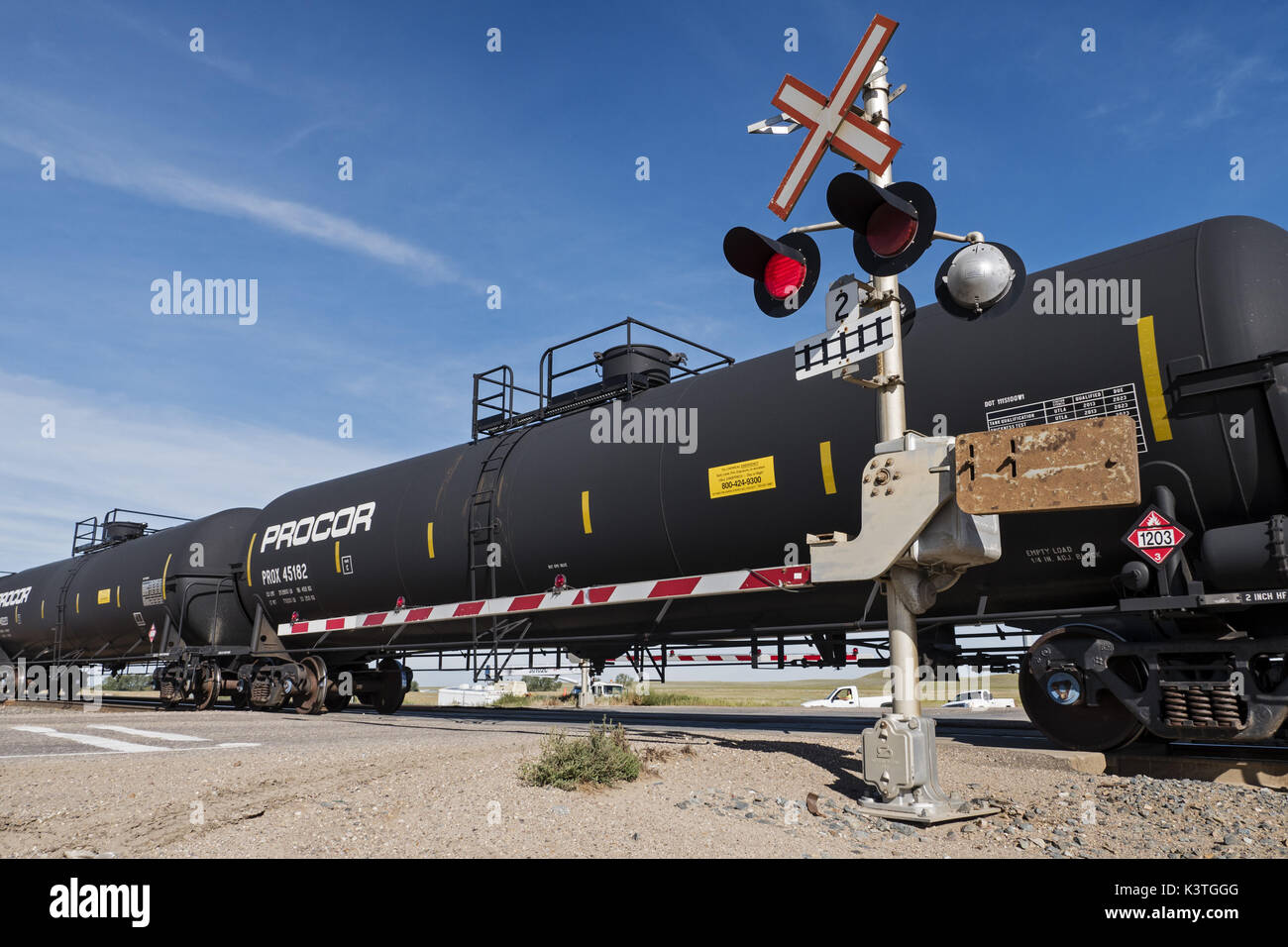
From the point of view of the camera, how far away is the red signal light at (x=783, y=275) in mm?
6414

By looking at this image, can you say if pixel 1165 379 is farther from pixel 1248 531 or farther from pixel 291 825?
pixel 291 825

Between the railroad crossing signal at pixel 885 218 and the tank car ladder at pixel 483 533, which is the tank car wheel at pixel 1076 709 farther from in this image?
the tank car ladder at pixel 483 533

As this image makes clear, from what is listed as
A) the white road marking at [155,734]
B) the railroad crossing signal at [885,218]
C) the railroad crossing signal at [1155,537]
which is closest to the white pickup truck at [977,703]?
the railroad crossing signal at [1155,537]

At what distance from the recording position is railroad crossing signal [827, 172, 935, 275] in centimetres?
567

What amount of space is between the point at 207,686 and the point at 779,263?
14.3m

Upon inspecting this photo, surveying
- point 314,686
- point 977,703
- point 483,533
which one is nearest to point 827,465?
→ point 483,533

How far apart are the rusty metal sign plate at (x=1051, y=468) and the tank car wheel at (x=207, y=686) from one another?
14.9 meters

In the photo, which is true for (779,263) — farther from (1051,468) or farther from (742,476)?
(742,476)

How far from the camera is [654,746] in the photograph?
7.33 metres

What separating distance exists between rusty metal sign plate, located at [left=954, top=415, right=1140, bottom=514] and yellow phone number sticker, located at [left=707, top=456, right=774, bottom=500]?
3.02 metres

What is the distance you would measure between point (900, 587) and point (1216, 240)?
3.60 meters

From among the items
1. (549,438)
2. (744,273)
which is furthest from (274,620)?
(744,273)

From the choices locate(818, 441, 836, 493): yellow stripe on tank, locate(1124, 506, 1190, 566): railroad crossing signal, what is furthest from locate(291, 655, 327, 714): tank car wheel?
locate(1124, 506, 1190, 566): railroad crossing signal

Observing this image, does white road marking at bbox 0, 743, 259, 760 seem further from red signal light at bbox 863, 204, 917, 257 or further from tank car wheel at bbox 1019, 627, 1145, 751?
red signal light at bbox 863, 204, 917, 257
